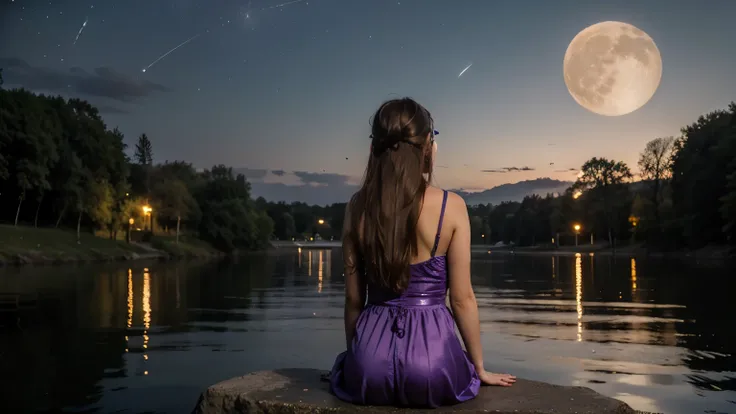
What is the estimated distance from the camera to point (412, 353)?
3.83 meters

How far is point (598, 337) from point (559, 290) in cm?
1115

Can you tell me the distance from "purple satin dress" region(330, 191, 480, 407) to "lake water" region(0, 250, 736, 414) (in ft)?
11.0

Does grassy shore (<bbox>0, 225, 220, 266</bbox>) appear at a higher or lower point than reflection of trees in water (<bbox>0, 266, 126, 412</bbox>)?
higher

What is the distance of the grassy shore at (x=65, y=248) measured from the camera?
4642 centimetres

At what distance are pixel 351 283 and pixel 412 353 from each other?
1.97ft

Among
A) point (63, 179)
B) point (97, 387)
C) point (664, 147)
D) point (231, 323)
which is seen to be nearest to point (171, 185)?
point (63, 179)

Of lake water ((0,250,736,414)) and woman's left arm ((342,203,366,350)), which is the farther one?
lake water ((0,250,736,414))

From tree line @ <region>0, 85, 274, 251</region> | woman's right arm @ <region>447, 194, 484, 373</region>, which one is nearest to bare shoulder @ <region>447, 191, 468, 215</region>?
woman's right arm @ <region>447, 194, 484, 373</region>

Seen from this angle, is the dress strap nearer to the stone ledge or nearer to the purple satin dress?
the purple satin dress

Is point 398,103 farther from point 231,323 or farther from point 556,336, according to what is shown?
point 231,323

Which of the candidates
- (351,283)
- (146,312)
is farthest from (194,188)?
(351,283)

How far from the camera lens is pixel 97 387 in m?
7.55

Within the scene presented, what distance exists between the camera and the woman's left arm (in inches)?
162

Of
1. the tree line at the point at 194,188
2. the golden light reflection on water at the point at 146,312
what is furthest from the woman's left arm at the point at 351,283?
the tree line at the point at 194,188
